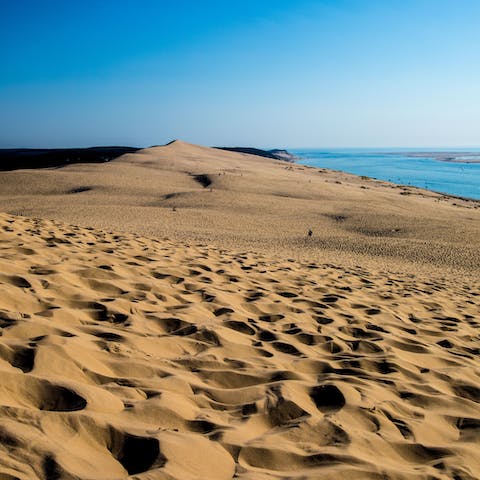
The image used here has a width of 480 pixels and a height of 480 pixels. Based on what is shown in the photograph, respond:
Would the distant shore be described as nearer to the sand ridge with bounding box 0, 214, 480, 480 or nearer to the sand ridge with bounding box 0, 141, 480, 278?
the sand ridge with bounding box 0, 141, 480, 278

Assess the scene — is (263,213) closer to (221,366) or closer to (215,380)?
(221,366)

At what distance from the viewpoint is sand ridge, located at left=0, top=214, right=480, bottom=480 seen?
1945mm

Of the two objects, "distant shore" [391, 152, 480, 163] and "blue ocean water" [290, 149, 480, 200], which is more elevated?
"distant shore" [391, 152, 480, 163]

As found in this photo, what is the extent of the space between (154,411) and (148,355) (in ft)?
2.38

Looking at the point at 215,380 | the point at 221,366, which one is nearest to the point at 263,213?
the point at 221,366

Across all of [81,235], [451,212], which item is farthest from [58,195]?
[451,212]

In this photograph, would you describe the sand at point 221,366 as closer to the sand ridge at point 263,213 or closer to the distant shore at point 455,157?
the sand ridge at point 263,213

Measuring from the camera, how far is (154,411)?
223 cm

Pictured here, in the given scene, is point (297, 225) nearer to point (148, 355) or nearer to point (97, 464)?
point (148, 355)

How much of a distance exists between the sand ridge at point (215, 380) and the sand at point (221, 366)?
0.04 feet

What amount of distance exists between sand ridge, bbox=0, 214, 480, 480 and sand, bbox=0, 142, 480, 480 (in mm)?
11

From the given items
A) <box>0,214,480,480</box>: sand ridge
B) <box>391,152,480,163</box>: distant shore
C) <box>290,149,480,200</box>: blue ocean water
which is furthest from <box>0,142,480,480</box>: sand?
<box>391,152,480,163</box>: distant shore

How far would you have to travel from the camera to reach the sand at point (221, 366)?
1966 millimetres

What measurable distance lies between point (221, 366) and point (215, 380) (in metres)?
0.18
